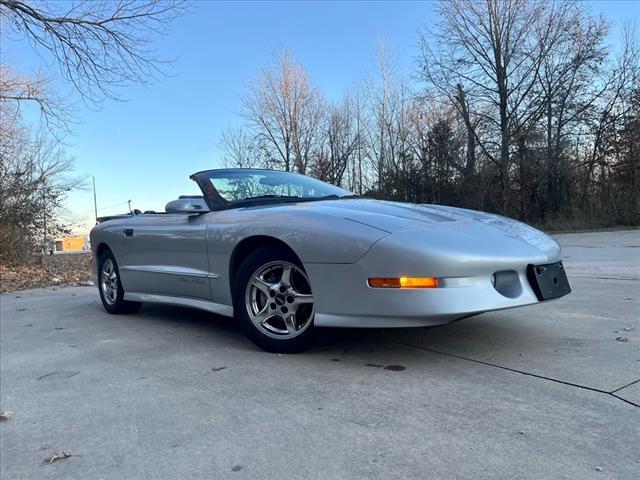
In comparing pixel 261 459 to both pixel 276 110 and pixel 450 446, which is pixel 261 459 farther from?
pixel 276 110

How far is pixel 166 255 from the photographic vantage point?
4598 millimetres

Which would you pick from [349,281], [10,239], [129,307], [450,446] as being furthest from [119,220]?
[10,239]

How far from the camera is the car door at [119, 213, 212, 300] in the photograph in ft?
13.8

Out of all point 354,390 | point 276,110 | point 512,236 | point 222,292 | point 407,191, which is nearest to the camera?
point 354,390

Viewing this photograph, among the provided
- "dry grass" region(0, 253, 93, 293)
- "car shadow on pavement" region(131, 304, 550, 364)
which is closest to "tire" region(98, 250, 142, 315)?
"car shadow on pavement" region(131, 304, 550, 364)

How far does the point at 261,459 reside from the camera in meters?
2.15

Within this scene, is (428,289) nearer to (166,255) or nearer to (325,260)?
(325,260)

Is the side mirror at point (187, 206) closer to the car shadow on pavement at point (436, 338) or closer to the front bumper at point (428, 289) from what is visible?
the car shadow on pavement at point (436, 338)

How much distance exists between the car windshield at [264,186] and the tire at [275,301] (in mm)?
864

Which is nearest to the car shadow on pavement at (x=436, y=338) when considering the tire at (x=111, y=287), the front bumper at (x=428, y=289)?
the front bumper at (x=428, y=289)

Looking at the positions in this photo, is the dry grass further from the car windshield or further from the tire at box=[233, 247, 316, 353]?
the tire at box=[233, 247, 316, 353]

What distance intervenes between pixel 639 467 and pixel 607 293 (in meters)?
3.93

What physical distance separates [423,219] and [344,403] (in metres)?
1.36

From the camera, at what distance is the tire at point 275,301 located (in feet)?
11.4
